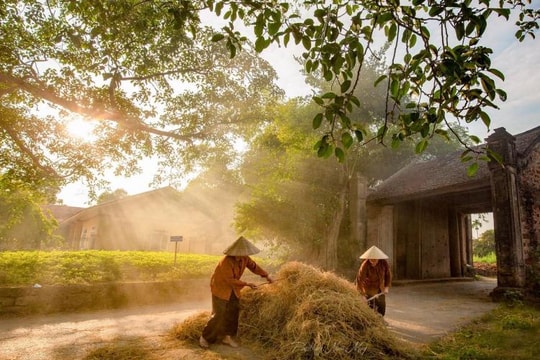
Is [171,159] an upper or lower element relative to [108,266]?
upper

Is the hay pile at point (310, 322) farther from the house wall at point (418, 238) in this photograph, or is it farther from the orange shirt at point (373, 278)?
the house wall at point (418, 238)

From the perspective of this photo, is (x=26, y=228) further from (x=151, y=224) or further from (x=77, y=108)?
(x=77, y=108)

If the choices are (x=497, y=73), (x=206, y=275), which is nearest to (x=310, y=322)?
(x=497, y=73)

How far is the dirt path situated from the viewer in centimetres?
487

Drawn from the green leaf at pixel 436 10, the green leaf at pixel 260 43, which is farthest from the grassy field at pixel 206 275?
the green leaf at pixel 260 43

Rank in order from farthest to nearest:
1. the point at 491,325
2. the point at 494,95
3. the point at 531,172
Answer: the point at 531,172
the point at 491,325
the point at 494,95

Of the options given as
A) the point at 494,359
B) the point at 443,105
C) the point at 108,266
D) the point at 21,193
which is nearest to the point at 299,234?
the point at 108,266

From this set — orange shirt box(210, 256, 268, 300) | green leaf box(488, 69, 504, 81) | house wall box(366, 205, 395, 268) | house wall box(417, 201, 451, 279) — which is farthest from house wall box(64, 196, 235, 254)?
green leaf box(488, 69, 504, 81)

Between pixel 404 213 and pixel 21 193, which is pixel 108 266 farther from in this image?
pixel 404 213

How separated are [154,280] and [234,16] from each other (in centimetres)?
900

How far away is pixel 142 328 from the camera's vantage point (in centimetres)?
644

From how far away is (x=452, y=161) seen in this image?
48.3 feet

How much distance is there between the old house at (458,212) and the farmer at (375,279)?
608cm

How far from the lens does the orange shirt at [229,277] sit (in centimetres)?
538
